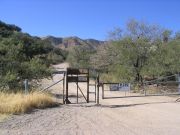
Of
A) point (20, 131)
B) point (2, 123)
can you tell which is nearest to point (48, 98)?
point (2, 123)

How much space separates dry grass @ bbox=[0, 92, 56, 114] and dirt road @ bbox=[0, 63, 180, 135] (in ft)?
1.87

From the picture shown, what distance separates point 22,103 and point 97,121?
404cm

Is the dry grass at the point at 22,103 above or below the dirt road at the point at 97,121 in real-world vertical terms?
above

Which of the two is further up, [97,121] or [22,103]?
[22,103]

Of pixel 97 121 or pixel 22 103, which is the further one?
pixel 22 103

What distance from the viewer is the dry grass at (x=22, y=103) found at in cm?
1847

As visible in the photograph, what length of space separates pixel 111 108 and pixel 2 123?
26.6 ft

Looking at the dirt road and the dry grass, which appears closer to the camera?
the dirt road

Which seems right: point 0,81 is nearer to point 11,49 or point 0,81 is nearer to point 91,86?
point 11,49

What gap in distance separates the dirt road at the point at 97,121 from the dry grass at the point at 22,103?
22.5 inches

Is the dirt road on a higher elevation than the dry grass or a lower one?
lower

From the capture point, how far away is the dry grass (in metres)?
18.5

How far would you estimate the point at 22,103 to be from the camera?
19.4 meters

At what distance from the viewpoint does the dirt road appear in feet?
47.9
